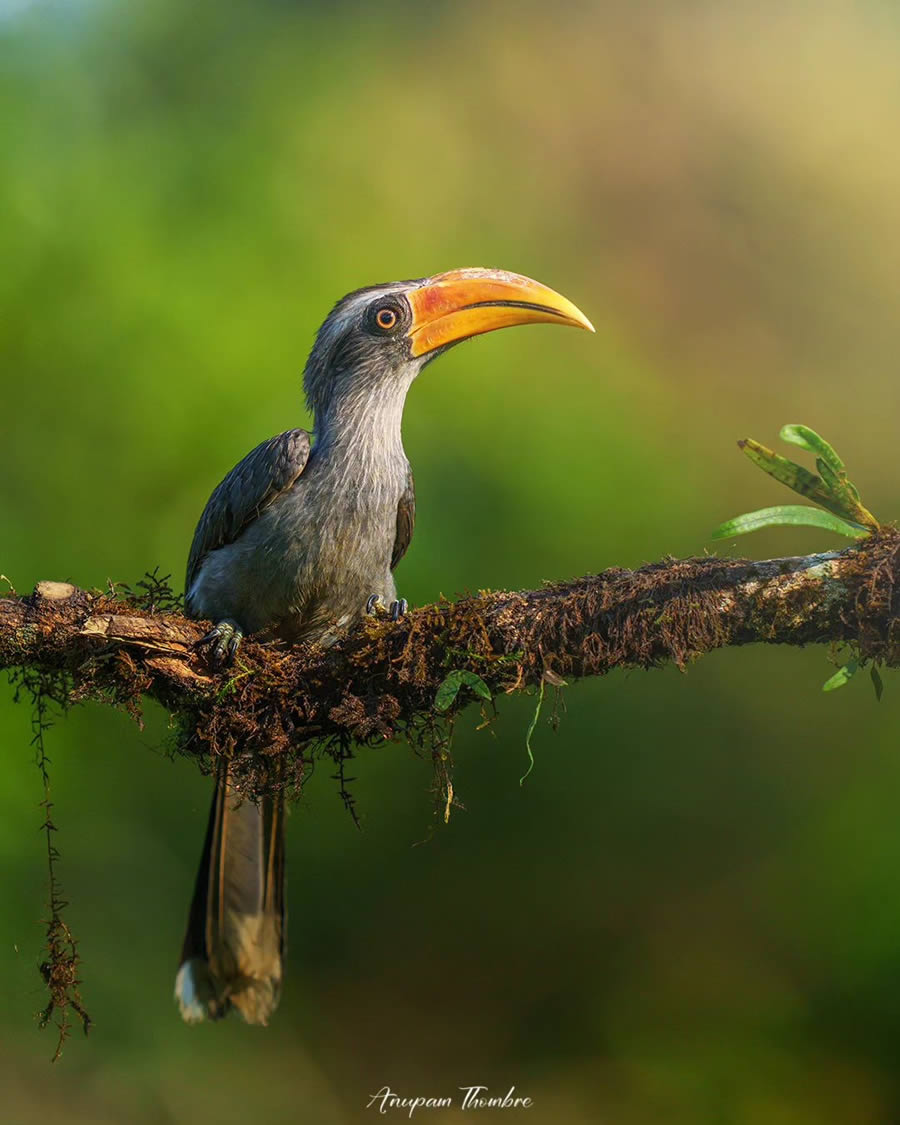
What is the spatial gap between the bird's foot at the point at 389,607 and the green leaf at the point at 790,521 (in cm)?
124

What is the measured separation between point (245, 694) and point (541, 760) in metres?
2.77

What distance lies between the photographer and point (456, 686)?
3252 mm

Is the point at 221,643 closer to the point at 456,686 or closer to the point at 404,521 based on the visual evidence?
the point at 456,686

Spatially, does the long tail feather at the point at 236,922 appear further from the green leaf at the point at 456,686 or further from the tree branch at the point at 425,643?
the green leaf at the point at 456,686

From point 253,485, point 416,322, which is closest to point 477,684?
point 253,485

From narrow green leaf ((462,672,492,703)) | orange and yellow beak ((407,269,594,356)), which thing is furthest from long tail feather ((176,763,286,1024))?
orange and yellow beak ((407,269,594,356))

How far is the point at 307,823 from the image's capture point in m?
6.14

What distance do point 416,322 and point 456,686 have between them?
Answer: 5.74 ft

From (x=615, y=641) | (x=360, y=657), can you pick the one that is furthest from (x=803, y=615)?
(x=360, y=657)

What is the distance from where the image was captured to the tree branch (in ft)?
9.82

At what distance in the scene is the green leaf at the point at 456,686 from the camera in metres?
3.23

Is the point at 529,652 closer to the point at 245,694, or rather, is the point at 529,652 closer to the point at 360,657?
the point at 360,657

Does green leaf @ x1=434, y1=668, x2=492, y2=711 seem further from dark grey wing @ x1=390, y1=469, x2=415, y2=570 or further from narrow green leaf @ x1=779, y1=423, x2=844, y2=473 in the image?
dark grey wing @ x1=390, y1=469, x2=415, y2=570

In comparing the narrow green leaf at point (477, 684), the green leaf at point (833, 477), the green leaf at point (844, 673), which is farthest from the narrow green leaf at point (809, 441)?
the narrow green leaf at point (477, 684)
